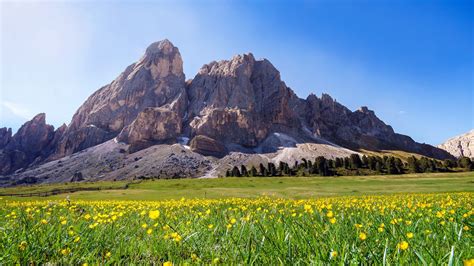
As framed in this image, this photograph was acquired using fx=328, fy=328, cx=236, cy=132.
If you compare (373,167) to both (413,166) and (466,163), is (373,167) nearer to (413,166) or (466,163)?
(413,166)

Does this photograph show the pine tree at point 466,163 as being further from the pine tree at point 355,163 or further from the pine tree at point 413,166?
the pine tree at point 355,163

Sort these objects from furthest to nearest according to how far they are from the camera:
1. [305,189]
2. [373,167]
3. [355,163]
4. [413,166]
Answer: [355,163] → [373,167] → [413,166] → [305,189]

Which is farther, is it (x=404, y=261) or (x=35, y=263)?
(x=35, y=263)

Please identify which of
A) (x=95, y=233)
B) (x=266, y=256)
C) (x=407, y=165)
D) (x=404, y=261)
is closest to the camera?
(x=404, y=261)

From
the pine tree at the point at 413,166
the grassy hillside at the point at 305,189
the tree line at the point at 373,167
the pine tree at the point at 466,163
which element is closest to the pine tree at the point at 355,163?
the tree line at the point at 373,167

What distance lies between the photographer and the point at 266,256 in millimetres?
4203

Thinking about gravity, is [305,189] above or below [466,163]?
below

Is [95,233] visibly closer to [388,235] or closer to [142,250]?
[142,250]

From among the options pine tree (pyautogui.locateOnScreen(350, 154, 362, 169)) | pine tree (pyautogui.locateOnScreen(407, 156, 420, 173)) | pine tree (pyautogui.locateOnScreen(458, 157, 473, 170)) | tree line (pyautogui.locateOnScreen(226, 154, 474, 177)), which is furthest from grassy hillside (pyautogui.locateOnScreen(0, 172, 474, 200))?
pine tree (pyautogui.locateOnScreen(350, 154, 362, 169))

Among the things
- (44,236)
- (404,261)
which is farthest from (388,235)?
(44,236)

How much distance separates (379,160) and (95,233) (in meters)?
205

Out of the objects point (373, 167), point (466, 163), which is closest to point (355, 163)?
point (373, 167)

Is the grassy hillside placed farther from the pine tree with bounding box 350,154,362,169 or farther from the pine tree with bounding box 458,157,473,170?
the pine tree with bounding box 350,154,362,169

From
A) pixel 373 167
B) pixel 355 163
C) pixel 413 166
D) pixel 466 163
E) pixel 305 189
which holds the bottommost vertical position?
pixel 305 189
